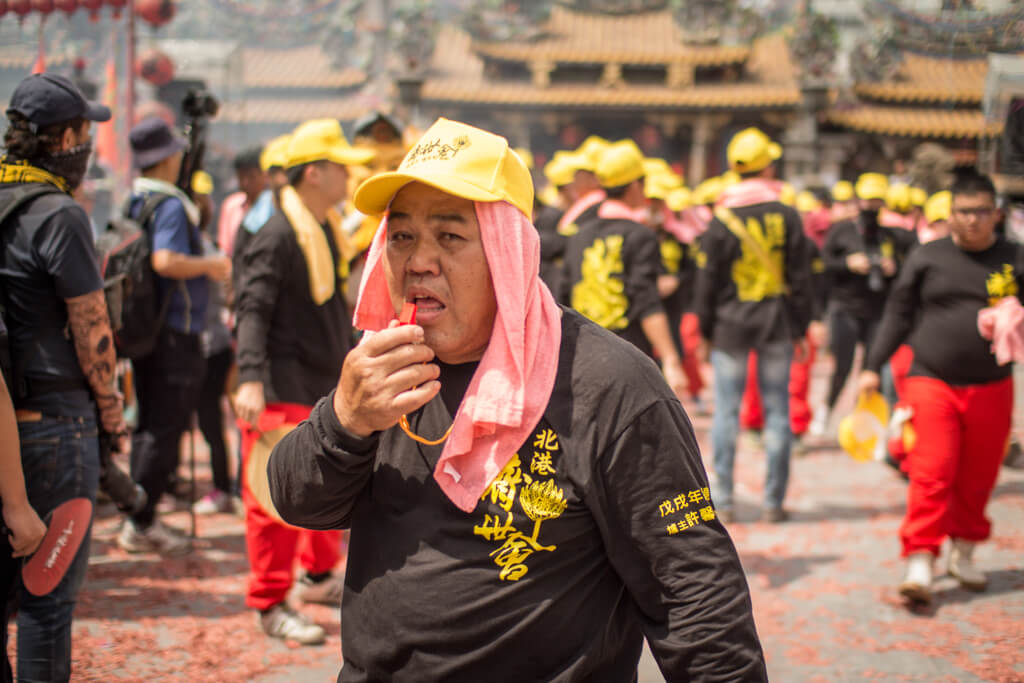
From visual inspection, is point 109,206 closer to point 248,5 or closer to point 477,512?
point 477,512

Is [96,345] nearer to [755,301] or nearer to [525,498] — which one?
[525,498]

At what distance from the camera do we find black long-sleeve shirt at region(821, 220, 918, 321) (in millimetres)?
8594

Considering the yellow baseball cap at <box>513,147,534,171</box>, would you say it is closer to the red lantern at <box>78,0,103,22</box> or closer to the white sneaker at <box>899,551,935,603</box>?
the white sneaker at <box>899,551,935,603</box>

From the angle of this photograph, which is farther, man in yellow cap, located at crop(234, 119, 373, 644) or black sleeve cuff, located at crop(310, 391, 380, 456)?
man in yellow cap, located at crop(234, 119, 373, 644)

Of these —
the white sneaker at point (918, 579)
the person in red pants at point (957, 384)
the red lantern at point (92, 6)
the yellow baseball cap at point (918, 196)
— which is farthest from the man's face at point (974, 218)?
the red lantern at point (92, 6)

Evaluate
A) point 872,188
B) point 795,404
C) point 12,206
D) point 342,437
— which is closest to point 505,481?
point 342,437

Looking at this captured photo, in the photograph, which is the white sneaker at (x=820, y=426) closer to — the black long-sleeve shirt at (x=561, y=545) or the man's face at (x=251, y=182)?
the man's face at (x=251, y=182)

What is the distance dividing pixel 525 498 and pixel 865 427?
4092 mm

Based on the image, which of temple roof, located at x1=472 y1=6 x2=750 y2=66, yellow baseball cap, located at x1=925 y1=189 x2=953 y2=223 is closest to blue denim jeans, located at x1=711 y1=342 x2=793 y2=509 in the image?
yellow baseball cap, located at x1=925 y1=189 x2=953 y2=223

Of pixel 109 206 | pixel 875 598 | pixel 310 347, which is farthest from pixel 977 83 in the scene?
pixel 310 347

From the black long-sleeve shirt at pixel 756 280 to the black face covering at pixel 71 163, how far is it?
14.3ft

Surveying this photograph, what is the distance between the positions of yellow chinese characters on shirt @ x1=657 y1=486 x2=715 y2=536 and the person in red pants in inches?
137

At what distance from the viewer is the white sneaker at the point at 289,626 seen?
440 centimetres

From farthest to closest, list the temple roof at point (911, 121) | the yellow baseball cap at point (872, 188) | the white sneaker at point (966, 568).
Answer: the temple roof at point (911, 121), the yellow baseball cap at point (872, 188), the white sneaker at point (966, 568)
